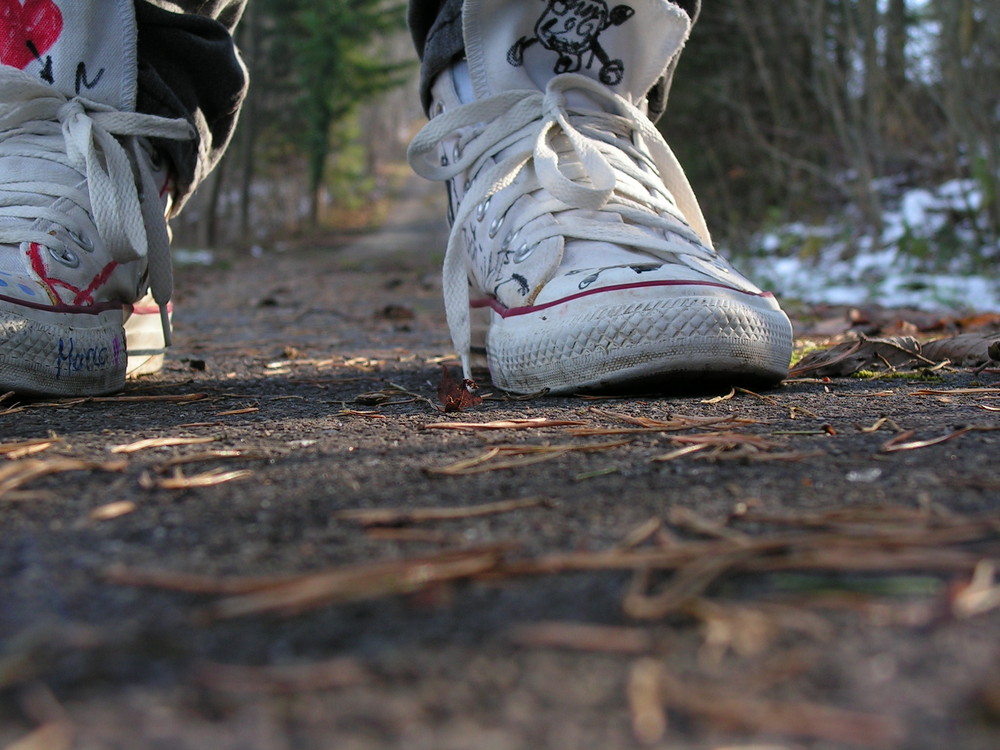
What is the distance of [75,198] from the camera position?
5.19ft

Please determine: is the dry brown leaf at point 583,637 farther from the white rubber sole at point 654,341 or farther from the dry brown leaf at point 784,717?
the white rubber sole at point 654,341

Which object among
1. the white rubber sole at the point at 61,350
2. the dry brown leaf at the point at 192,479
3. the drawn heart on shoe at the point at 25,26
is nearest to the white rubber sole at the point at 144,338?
the white rubber sole at the point at 61,350

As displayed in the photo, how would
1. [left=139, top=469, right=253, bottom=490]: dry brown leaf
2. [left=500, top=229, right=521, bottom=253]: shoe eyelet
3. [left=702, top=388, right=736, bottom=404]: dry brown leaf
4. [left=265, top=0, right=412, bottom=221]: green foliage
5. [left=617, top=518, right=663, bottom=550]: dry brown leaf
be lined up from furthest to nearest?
[left=265, top=0, right=412, bottom=221]: green foliage, [left=500, top=229, right=521, bottom=253]: shoe eyelet, [left=702, top=388, right=736, bottom=404]: dry brown leaf, [left=139, top=469, right=253, bottom=490]: dry brown leaf, [left=617, top=518, right=663, bottom=550]: dry brown leaf

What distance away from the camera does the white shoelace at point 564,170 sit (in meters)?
1.53

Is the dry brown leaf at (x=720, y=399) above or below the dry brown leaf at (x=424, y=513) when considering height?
below

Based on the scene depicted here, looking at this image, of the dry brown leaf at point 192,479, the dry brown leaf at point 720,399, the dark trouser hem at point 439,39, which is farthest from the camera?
the dark trouser hem at point 439,39

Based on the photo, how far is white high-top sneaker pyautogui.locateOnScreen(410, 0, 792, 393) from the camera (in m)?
1.36

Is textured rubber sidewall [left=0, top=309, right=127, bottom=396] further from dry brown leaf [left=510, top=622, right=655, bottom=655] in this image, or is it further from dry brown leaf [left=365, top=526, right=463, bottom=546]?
dry brown leaf [left=510, top=622, right=655, bottom=655]

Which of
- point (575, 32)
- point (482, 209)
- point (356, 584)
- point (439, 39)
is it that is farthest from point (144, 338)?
point (356, 584)

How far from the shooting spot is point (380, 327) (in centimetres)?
353

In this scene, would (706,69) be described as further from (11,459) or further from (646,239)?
(11,459)

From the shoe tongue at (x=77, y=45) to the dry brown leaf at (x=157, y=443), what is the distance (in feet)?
3.30

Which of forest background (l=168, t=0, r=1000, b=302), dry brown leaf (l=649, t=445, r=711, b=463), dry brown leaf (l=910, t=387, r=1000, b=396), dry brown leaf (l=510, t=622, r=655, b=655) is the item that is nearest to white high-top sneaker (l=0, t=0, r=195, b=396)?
dry brown leaf (l=649, t=445, r=711, b=463)

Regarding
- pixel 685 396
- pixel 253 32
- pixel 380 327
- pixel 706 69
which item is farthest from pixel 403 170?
pixel 685 396
